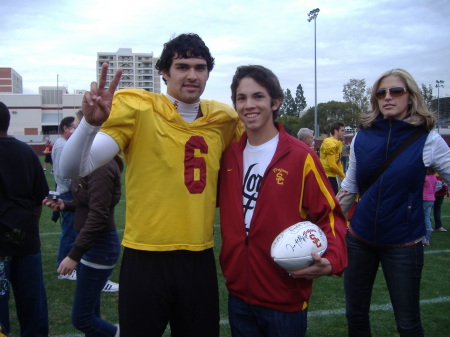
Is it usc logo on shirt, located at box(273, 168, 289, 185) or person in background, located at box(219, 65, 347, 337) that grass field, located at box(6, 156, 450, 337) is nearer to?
person in background, located at box(219, 65, 347, 337)

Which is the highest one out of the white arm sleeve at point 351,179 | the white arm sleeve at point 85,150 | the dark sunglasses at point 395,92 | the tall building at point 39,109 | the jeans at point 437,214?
the tall building at point 39,109

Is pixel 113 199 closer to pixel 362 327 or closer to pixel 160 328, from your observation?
pixel 160 328

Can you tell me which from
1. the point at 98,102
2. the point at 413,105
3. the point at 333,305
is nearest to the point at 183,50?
the point at 98,102

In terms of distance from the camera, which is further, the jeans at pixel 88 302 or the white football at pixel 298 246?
the jeans at pixel 88 302

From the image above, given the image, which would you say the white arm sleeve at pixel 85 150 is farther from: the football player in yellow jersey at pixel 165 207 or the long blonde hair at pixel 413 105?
the long blonde hair at pixel 413 105

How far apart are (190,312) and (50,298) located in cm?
348

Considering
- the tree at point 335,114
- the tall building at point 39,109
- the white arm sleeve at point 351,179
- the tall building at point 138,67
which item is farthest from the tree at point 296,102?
A: the white arm sleeve at point 351,179

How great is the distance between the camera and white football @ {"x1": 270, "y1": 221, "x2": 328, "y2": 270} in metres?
2.19

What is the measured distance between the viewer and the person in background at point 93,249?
3.21m

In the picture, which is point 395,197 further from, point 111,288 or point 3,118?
point 111,288

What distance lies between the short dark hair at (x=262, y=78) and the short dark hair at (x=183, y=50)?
211 mm

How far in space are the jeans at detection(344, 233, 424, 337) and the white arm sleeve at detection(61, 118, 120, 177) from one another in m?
1.94

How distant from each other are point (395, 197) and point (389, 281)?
60cm

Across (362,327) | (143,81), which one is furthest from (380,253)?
(143,81)
